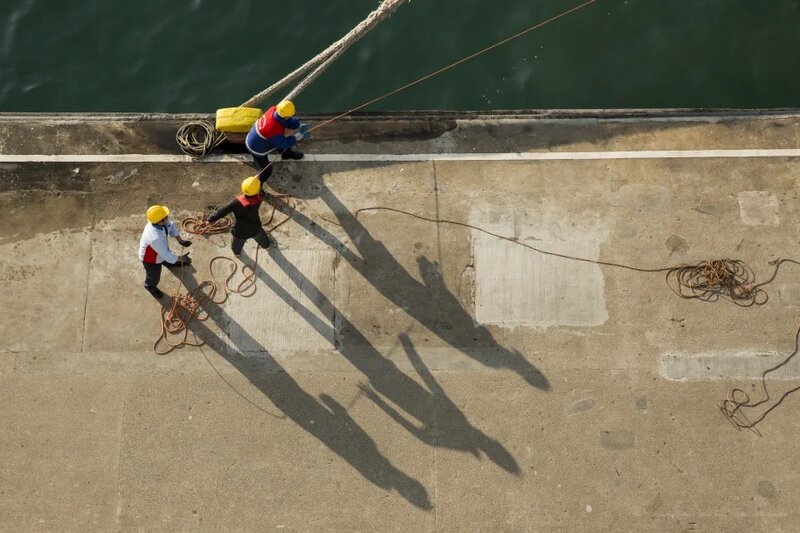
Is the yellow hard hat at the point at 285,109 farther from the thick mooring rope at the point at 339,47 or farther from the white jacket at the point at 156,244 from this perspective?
the white jacket at the point at 156,244

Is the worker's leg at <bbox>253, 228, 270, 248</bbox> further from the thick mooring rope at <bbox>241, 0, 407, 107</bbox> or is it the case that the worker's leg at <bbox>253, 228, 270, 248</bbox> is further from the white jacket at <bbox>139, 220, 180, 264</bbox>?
the thick mooring rope at <bbox>241, 0, 407, 107</bbox>

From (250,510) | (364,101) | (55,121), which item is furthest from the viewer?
(364,101)

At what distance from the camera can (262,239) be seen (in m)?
9.82

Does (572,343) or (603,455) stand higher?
(572,343)

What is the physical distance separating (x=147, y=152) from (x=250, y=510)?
524 centimetres

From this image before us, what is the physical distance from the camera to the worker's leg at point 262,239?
31.9ft

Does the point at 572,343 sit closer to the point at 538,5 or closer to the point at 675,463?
the point at 675,463

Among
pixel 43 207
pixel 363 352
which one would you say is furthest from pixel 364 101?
pixel 43 207

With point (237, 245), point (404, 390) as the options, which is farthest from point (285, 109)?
point (404, 390)

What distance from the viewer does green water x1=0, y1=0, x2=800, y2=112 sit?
11.8m

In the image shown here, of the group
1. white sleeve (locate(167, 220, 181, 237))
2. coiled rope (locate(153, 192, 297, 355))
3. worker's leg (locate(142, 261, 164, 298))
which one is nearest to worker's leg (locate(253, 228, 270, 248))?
coiled rope (locate(153, 192, 297, 355))

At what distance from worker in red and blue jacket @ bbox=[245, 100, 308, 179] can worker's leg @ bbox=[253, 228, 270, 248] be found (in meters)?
0.85

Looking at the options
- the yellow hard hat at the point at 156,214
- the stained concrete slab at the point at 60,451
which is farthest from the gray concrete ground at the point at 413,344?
the yellow hard hat at the point at 156,214

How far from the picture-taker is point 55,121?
1075 centimetres
